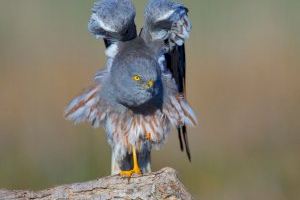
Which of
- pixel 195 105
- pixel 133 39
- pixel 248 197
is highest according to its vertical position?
pixel 133 39

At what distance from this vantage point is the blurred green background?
45.2ft

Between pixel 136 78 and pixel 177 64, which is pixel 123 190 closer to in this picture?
pixel 136 78

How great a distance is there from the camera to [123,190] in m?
9.73

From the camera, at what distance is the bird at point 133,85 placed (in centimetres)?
1073

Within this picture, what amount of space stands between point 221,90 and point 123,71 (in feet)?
13.7

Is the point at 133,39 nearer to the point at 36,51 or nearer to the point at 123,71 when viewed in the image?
the point at 123,71

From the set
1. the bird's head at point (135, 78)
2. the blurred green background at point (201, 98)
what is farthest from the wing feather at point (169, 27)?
the blurred green background at point (201, 98)

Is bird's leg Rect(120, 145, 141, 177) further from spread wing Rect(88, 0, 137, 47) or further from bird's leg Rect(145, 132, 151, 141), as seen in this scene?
spread wing Rect(88, 0, 137, 47)

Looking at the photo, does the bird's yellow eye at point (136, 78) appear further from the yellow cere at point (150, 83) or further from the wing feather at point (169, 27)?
the wing feather at point (169, 27)

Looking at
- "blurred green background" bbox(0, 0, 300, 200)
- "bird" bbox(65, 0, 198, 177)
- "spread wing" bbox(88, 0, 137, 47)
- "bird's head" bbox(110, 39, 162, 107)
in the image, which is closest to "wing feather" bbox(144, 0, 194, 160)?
"bird" bbox(65, 0, 198, 177)

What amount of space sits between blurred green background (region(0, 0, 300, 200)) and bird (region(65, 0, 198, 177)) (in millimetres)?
2351

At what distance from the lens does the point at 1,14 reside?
1573 cm

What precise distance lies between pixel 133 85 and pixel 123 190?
1235mm

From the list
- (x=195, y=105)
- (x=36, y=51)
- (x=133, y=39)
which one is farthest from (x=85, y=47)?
(x=133, y=39)
